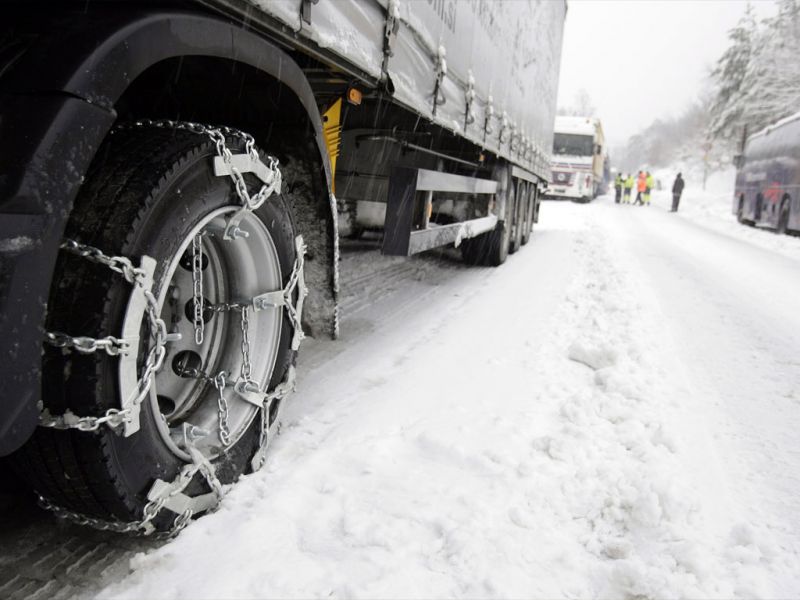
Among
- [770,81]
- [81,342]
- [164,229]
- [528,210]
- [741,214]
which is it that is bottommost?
[81,342]

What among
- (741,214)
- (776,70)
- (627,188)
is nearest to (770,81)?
(776,70)

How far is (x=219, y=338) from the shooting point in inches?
81.7

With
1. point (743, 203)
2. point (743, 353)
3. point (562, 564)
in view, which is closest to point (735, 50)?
point (743, 203)

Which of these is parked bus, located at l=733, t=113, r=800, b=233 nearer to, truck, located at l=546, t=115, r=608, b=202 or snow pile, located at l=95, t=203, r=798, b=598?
truck, located at l=546, t=115, r=608, b=202

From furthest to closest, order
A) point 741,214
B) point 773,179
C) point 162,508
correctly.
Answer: point 741,214, point 773,179, point 162,508

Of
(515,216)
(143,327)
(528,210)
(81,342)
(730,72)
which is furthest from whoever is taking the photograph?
(730,72)

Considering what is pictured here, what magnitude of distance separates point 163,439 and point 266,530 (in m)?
0.49

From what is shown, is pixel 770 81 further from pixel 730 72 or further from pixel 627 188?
pixel 730 72

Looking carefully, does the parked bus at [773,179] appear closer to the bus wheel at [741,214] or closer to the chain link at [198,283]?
the bus wheel at [741,214]

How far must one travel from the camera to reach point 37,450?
138cm

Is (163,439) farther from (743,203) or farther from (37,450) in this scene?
(743,203)

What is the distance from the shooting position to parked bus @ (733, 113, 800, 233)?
16984 mm

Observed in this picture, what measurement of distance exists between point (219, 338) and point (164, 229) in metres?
0.70

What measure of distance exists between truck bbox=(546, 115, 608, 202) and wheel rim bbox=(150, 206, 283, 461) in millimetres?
24425
